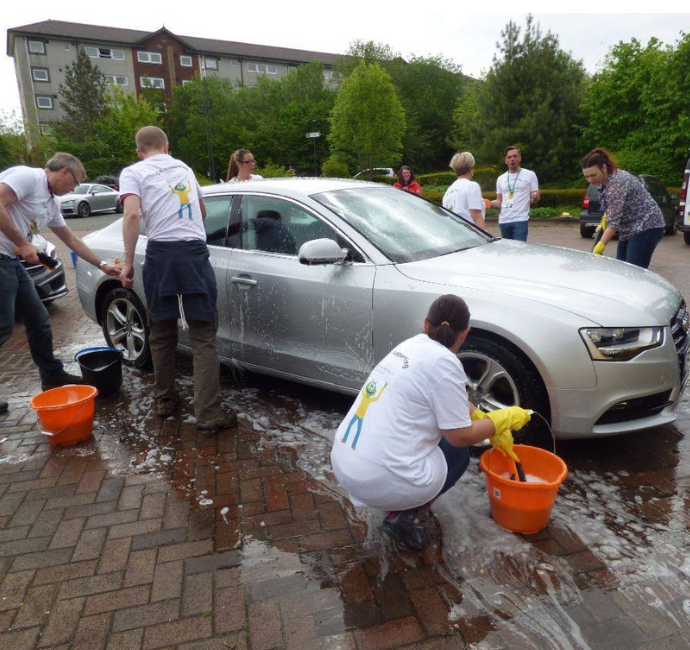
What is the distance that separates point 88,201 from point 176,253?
72.4 feet

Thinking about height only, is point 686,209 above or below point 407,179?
below

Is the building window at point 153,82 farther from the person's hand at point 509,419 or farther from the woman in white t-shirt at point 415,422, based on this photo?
the person's hand at point 509,419

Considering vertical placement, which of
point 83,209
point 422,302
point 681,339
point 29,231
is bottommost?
point 83,209

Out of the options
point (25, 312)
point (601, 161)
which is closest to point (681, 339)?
point (601, 161)

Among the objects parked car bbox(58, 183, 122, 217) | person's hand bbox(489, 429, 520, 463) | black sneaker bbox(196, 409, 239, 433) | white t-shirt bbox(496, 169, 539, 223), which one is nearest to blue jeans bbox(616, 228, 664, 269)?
white t-shirt bbox(496, 169, 539, 223)

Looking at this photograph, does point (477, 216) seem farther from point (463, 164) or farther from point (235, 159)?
point (235, 159)

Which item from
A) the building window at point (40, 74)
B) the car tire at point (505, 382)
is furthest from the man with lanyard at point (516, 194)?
the building window at point (40, 74)

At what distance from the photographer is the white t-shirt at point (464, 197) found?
661cm

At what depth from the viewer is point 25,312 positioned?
15.1 feet

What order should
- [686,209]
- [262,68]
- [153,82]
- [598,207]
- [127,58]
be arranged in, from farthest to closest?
[262,68] → [153,82] → [127,58] → [598,207] → [686,209]

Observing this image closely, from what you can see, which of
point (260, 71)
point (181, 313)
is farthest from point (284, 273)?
point (260, 71)

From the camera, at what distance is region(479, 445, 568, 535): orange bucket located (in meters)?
2.56

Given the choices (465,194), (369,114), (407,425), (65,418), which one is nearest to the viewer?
(407,425)

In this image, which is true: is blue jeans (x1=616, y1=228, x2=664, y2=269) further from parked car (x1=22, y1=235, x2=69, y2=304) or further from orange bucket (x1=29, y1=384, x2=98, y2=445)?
parked car (x1=22, y1=235, x2=69, y2=304)
